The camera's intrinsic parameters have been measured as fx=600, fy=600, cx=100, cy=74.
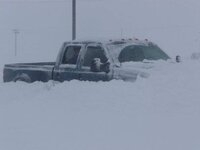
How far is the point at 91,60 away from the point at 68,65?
63 cm

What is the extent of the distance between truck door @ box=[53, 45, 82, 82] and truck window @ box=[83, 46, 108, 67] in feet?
0.82

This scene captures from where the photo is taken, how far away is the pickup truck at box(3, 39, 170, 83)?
36.9ft

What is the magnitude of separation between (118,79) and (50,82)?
1625 mm

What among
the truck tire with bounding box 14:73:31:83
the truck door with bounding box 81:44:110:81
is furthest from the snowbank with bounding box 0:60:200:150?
the truck tire with bounding box 14:73:31:83

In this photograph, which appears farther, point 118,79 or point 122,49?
point 122,49

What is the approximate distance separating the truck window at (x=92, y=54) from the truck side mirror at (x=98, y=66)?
41 cm

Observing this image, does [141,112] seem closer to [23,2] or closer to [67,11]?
[67,11]

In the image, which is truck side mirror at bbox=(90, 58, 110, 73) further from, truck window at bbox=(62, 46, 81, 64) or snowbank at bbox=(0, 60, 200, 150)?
truck window at bbox=(62, 46, 81, 64)

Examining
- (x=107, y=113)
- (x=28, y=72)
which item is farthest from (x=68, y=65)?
(x=107, y=113)

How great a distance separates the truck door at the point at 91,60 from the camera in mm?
11453

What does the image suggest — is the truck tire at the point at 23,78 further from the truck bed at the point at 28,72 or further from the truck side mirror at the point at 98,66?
the truck side mirror at the point at 98,66

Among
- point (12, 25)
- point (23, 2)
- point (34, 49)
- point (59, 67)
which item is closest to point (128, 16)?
point (12, 25)

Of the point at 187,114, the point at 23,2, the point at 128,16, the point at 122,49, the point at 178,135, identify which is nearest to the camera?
the point at 178,135

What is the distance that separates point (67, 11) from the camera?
10956 centimetres
